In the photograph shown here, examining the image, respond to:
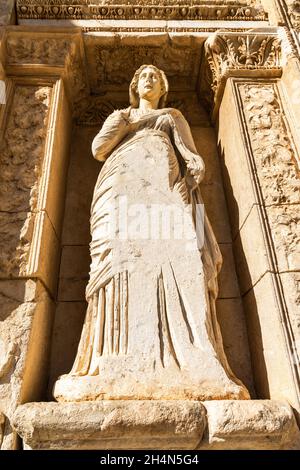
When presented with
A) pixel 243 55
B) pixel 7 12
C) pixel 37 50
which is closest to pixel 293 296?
pixel 243 55

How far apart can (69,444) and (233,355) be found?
62.1 inches

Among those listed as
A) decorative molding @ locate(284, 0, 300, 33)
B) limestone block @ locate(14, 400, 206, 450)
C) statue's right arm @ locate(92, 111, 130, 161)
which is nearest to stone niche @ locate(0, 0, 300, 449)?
limestone block @ locate(14, 400, 206, 450)

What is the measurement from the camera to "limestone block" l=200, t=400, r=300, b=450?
2.14 m

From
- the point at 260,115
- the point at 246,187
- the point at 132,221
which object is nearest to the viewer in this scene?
the point at 132,221

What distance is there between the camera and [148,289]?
2.80 meters

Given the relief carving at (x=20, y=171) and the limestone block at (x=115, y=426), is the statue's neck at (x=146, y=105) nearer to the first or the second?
the relief carving at (x=20, y=171)

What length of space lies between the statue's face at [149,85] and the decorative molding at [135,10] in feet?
3.41

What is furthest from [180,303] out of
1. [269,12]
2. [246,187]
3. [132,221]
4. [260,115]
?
[269,12]

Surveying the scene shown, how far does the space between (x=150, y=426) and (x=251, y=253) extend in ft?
5.75

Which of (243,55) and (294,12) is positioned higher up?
(294,12)

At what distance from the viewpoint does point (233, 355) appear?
10.5 ft

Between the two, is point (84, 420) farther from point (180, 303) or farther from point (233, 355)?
point (233, 355)

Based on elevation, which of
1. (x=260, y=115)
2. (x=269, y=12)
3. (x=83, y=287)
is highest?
(x=269, y=12)

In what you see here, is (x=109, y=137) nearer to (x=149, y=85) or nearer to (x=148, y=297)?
(x=149, y=85)
